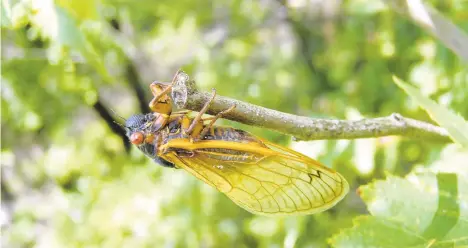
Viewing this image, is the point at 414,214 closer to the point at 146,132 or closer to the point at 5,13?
the point at 146,132

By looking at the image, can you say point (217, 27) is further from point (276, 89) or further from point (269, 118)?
point (269, 118)

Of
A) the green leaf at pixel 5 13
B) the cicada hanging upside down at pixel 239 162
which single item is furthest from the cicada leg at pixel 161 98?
the green leaf at pixel 5 13

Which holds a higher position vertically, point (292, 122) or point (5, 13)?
point (5, 13)

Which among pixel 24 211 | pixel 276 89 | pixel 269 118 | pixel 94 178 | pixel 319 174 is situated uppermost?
pixel 269 118

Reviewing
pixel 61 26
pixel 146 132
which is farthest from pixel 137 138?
pixel 61 26

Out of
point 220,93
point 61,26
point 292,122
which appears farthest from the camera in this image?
point 220,93

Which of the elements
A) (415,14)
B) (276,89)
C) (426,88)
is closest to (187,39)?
(276,89)
